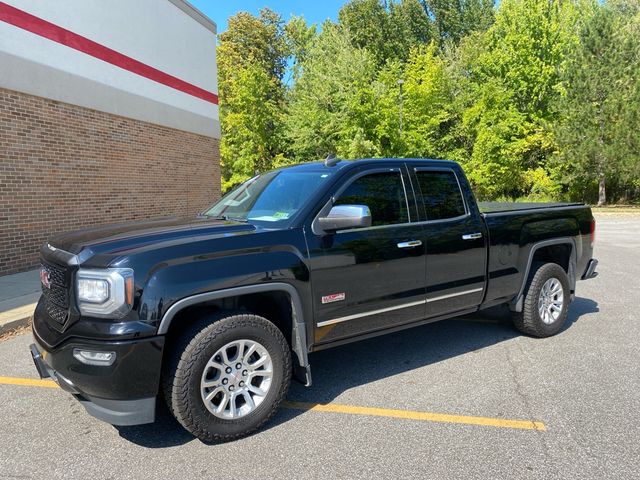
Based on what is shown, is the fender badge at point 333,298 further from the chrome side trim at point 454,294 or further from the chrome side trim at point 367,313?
the chrome side trim at point 454,294

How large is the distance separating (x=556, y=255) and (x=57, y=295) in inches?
199

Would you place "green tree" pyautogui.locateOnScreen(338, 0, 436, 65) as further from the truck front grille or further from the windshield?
the truck front grille

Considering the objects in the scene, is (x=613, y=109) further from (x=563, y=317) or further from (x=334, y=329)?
(x=334, y=329)

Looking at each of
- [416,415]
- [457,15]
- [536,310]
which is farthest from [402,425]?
[457,15]

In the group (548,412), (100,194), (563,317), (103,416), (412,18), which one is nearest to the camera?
(103,416)

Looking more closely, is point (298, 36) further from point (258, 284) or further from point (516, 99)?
point (258, 284)

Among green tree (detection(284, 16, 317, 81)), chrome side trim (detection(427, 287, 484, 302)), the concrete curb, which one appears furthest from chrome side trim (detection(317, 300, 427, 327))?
green tree (detection(284, 16, 317, 81))

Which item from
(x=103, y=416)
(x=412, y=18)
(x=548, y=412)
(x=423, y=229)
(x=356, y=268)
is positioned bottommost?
(x=548, y=412)

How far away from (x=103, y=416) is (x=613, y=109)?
110ft

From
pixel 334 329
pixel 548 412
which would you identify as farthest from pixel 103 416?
pixel 548 412

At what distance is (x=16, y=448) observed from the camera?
3.06 m

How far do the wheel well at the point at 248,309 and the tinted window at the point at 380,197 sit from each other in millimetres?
926

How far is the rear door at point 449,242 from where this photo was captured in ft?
13.6

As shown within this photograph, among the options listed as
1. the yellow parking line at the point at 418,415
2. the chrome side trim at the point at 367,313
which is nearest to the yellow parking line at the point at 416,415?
the yellow parking line at the point at 418,415
